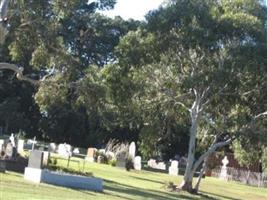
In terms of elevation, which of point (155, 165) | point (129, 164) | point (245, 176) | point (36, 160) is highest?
point (245, 176)

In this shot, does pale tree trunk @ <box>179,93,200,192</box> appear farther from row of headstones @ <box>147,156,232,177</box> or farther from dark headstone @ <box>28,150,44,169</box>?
row of headstones @ <box>147,156,232,177</box>

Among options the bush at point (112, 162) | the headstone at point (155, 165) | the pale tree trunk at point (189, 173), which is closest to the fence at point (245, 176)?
the headstone at point (155, 165)

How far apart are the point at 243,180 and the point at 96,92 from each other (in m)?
36.6

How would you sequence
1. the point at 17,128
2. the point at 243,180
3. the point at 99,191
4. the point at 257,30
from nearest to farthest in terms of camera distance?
the point at 99,191
the point at 257,30
the point at 243,180
the point at 17,128

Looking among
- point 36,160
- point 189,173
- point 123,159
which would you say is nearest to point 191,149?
point 189,173

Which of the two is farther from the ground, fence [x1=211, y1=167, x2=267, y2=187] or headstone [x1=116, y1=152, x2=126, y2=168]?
fence [x1=211, y1=167, x2=267, y2=187]

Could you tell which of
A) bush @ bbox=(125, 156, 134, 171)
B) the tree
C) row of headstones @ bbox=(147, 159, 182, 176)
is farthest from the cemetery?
row of headstones @ bbox=(147, 159, 182, 176)

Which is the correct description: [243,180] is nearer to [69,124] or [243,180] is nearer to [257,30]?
[69,124]

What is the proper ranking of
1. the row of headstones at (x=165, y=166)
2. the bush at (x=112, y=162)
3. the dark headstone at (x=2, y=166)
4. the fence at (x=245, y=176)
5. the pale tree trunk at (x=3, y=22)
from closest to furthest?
the pale tree trunk at (x=3, y=22) → the dark headstone at (x=2, y=166) → the bush at (x=112, y=162) → the row of headstones at (x=165, y=166) → the fence at (x=245, y=176)

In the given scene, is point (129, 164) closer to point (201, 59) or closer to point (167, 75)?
point (167, 75)

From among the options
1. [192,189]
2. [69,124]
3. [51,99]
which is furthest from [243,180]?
[51,99]

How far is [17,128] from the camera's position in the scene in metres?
80.2

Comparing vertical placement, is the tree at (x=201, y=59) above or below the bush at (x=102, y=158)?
above

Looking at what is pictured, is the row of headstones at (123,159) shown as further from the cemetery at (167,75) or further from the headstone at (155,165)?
the cemetery at (167,75)
